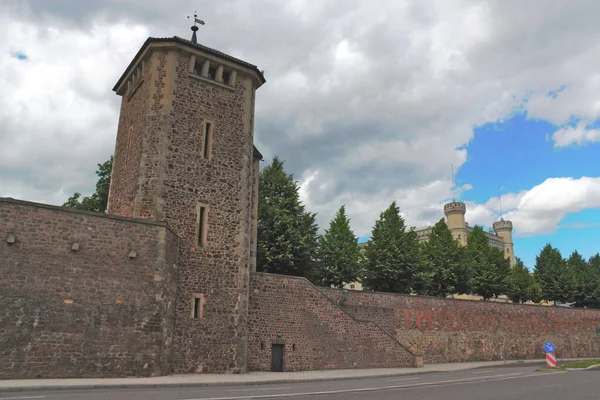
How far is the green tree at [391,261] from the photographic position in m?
40.4

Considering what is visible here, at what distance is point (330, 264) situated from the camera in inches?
1642

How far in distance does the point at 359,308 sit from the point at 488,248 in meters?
30.8

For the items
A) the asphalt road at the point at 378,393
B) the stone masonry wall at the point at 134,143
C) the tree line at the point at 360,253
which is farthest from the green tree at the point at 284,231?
the asphalt road at the point at 378,393

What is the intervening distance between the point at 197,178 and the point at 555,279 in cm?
5403

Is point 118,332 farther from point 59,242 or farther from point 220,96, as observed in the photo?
point 220,96

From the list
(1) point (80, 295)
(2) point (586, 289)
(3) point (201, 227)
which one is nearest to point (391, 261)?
(3) point (201, 227)

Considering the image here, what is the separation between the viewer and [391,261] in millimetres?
40562

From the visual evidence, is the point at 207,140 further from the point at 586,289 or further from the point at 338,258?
the point at 586,289

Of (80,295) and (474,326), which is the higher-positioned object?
(80,295)

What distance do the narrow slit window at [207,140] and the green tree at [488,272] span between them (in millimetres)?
35561

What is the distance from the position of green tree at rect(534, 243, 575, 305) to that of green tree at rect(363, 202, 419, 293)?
28156 mm

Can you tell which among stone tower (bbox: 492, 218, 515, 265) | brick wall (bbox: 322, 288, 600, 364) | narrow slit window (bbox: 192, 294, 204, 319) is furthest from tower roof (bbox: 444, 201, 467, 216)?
narrow slit window (bbox: 192, 294, 204, 319)

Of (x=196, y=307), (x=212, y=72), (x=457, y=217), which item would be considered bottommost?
(x=196, y=307)

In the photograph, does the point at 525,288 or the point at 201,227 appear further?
the point at 525,288
